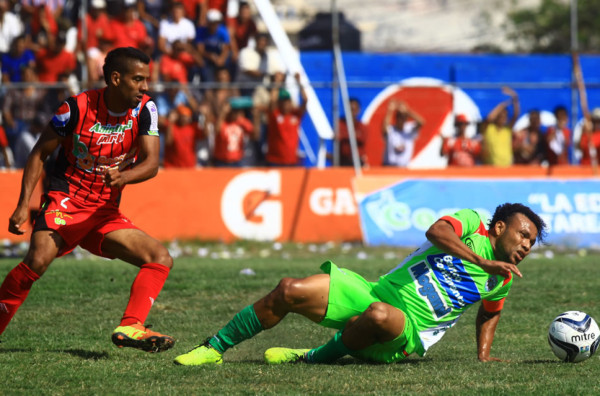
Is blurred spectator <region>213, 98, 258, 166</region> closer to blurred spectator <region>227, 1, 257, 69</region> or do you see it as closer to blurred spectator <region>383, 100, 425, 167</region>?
blurred spectator <region>227, 1, 257, 69</region>

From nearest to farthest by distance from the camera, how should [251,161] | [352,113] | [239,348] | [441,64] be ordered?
[239,348], [251,161], [352,113], [441,64]

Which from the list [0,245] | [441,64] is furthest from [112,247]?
[441,64]

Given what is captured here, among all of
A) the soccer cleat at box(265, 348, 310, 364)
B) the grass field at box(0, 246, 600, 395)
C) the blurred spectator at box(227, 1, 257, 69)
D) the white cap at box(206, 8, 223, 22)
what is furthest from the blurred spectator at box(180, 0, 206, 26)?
the soccer cleat at box(265, 348, 310, 364)

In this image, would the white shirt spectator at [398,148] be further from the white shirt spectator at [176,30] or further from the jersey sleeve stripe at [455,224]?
the jersey sleeve stripe at [455,224]

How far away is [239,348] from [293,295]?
67.6 inches

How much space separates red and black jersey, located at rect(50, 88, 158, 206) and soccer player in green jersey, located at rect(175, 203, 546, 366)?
1.53m

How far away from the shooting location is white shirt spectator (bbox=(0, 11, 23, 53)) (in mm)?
17250

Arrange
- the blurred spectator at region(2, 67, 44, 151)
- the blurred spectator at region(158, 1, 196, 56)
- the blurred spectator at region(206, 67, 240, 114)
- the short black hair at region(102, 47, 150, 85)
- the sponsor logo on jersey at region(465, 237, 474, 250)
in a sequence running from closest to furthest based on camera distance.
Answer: the sponsor logo on jersey at region(465, 237, 474, 250) < the short black hair at region(102, 47, 150, 85) < the blurred spectator at region(2, 67, 44, 151) < the blurred spectator at region(206, 67, 240, 114) < the blurred spectator at region(158, 1, 196, 56)

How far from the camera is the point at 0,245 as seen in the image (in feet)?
49.8

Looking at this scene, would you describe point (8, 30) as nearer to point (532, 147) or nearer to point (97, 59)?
point (97, 59)

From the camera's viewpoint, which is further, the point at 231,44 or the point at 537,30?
the point at 537,30

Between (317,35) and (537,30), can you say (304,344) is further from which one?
(537,30)

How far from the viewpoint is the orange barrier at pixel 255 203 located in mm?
16047

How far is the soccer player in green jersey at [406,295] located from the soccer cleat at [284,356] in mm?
324
